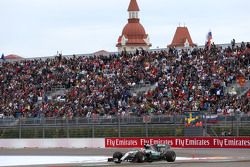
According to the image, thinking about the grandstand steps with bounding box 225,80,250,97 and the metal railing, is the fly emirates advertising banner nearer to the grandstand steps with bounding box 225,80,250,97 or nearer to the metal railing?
the metal railing

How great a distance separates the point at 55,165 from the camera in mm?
30625

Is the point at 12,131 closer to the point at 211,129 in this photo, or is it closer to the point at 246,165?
the point at 211,129

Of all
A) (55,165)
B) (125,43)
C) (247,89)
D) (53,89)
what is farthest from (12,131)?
(125,43)

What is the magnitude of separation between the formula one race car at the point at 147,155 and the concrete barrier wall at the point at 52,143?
592 inches

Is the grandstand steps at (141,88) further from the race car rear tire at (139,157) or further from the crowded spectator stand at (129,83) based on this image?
the race car rear tire at (139,157)

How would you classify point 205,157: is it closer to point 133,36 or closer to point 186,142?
point 186,142

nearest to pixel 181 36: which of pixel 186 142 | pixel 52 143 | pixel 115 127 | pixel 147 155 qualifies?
pixel 52 143

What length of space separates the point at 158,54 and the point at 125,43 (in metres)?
123

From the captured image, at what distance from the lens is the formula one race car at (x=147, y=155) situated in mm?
31250

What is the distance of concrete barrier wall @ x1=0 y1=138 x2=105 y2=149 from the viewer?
4725 cm

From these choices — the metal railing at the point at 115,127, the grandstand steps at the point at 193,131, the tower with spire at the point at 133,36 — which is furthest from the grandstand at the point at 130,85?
the tower with spire at the point at 133,36

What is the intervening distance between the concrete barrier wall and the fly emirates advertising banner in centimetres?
84

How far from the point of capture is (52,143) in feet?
160

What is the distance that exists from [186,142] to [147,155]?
12.8m
